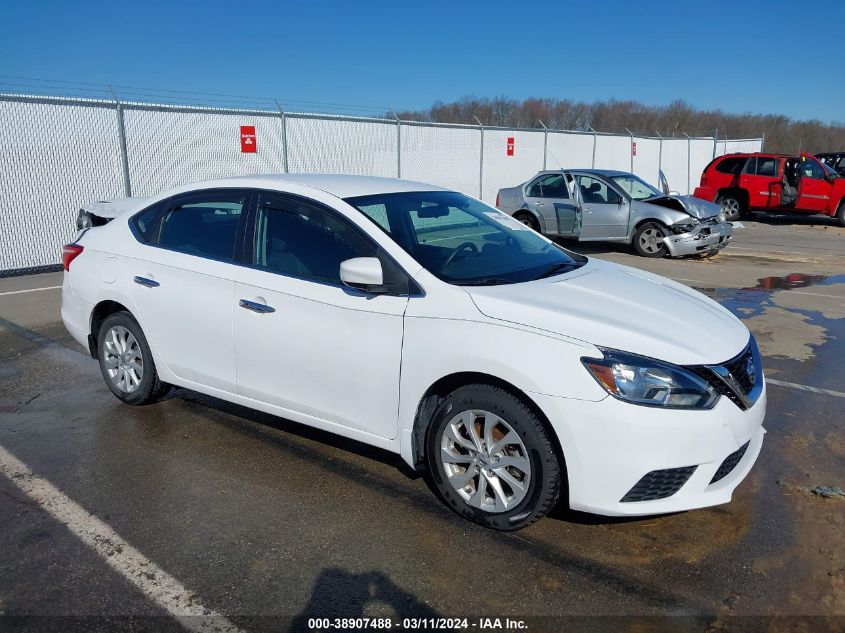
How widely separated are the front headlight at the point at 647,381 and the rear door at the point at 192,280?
7.30 feet

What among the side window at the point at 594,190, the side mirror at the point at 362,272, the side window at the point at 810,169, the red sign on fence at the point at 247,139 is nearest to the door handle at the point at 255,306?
the side mirror at the point at 362,272

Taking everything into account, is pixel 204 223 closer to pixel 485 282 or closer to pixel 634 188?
pixel 485 282

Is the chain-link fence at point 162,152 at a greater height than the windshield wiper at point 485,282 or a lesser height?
greater

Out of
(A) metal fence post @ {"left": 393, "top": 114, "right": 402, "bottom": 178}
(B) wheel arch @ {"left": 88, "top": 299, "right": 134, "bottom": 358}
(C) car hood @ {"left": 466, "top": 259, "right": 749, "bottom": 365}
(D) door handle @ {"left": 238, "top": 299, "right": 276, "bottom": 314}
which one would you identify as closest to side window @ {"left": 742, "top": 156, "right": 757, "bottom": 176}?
(A) metal fence post @ {"left": 393, "top": 114, "right": 402, "bottom": 178}

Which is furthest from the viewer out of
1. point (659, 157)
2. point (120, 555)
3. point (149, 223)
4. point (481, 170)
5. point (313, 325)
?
point (659, 157)

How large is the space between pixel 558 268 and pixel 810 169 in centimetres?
1817

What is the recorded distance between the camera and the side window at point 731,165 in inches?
789

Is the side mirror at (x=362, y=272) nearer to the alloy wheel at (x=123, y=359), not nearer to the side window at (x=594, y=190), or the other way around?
the alloy wheel at (x=123, y=359)

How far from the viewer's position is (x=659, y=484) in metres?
3.13

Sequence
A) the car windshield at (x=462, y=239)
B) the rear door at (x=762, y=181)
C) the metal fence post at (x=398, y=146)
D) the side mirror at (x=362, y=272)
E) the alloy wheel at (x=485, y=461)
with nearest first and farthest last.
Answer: the alloy wheel at (x=485, y=461)
the side mirror at (x=362, y=272)
the car windshield at (x=462, y=239)
the metal fence post at (x=398, y=146)
the rear door at (x=762, y=181)

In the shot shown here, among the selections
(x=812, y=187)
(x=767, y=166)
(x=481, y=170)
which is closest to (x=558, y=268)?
(x=481, y=170)

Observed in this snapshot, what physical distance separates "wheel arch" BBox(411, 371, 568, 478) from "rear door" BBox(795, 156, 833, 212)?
18922mm

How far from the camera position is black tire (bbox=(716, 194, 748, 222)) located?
2034 cm

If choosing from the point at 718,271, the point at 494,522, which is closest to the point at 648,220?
the point at 718,271
